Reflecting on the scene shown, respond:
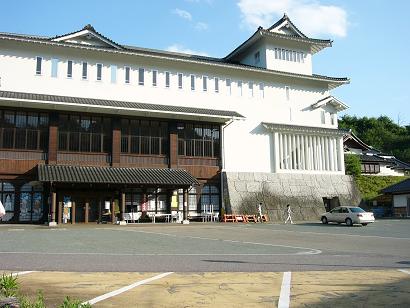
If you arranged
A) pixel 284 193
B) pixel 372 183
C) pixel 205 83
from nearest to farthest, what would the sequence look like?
1. pixel 205 83
2. pixel 284 193
3. pixel 372 183

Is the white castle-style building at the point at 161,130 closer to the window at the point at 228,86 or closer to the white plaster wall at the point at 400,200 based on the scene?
the window at the point at 228,86

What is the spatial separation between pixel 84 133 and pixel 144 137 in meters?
4.31

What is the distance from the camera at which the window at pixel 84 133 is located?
99.4 feet

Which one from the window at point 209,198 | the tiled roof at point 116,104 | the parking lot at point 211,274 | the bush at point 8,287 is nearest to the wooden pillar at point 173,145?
the tiled roof at point 116,104

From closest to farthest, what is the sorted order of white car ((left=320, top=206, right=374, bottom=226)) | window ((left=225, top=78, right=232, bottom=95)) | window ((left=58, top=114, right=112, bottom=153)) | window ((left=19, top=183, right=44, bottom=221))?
white car ((left=320, top=206, right=374, bottom=226))
window ((left=19, top=183, right=44, bottom=221))
window ((left=58, top=114, right=112, bottom=153))
window ((left=225, top=78, right=232, bottom=95))

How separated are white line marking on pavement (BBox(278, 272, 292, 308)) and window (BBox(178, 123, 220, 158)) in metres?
25.8

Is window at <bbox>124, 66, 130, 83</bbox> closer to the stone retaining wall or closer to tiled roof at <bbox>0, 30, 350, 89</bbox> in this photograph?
tiled roof at <bbox>0, 30, 350, 89</bbox>

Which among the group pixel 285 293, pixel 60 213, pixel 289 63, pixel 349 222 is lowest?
pixel 285 293

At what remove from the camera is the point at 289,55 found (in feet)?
130

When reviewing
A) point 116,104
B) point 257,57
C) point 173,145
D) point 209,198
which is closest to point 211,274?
point 116,104

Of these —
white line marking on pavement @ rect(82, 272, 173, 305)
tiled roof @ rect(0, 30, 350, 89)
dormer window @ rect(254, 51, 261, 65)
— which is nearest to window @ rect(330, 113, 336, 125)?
tiled roof @ rect(0, 30, 350, 89)

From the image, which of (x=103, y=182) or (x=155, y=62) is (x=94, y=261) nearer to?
(x=103, y=182)

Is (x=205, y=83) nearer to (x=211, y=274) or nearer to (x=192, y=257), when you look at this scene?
(x=192, y=257)

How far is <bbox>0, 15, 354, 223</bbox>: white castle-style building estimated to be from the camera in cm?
2920
